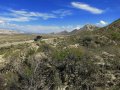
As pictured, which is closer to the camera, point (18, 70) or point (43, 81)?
point (43, 81)

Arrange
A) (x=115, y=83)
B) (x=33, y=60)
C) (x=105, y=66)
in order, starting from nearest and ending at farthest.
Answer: (x=115, y=83), (x=105, y=66), (x=33, y=60)

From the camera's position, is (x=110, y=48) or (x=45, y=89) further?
(x=110, y=48)

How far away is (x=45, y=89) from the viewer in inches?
760

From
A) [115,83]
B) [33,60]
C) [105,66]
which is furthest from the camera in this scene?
[33,60]

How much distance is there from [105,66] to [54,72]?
15.5ft

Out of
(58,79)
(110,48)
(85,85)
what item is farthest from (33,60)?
(110,48)

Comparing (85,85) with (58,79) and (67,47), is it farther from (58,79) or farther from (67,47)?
(67,47)

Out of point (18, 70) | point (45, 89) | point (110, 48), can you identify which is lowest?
point (45, 89)

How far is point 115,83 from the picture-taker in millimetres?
18625

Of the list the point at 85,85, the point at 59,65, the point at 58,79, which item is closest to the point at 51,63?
the point at 59,65

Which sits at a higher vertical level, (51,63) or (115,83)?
(51,63)

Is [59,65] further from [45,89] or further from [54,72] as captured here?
[45,89]

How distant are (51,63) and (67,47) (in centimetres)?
279

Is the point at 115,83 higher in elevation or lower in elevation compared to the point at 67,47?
lower
